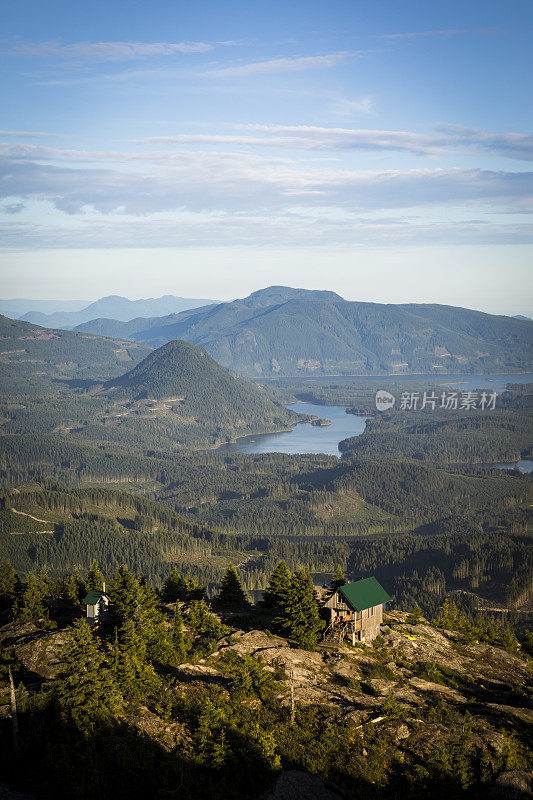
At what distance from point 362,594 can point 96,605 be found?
2696 cm

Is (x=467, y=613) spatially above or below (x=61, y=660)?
below

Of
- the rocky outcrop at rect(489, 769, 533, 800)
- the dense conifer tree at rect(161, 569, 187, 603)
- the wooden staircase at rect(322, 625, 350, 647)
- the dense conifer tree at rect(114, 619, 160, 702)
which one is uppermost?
the dense conifer tree at rect(114, 619, 160, 702)

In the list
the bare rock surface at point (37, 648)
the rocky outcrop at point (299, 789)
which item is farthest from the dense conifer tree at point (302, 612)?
the rocky outcrop at point (299, 789)

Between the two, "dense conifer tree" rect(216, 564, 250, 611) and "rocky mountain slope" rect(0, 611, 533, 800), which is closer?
"rocky mountain slope" rect(0, 611, 533, 800)

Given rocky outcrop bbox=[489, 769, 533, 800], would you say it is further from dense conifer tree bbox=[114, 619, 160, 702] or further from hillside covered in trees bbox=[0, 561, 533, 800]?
dense conifer tree bbox=[114, 619, 160, 702]

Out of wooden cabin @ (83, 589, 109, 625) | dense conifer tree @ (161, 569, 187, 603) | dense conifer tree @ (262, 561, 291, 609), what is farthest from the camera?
dense conifer tree @ (161, 569, 187, 603)

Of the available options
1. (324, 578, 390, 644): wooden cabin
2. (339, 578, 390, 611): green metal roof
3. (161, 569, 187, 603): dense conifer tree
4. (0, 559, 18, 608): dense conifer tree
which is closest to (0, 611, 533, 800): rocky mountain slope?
(324, 578, 390, 644): wooden cabin

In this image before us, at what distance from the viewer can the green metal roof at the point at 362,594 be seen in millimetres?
62906

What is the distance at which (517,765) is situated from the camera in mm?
40562

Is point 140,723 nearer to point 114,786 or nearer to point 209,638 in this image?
point 114,786

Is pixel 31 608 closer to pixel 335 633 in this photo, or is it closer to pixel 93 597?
pixel 93 597

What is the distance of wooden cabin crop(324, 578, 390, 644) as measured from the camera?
63.1 meters

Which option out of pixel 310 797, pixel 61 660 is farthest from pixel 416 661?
pixel 61 660

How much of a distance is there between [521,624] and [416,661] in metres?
96.6
